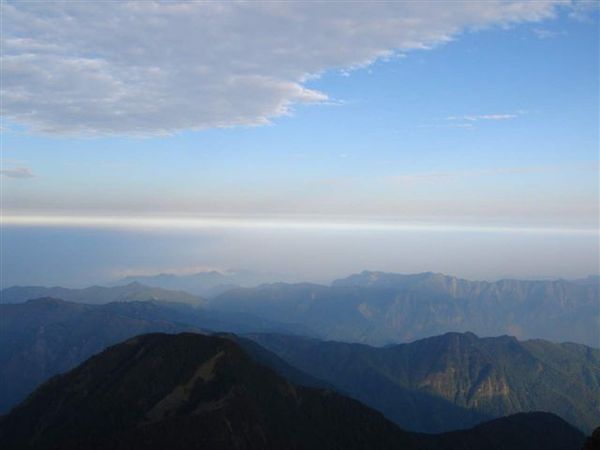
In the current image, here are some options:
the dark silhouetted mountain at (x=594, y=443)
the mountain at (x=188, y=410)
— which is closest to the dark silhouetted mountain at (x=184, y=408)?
the mountain at (x=188, y=410)

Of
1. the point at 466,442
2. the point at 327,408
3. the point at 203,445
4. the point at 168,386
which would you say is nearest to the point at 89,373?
the point at 168,386

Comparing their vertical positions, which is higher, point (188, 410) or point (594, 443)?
point (594, 443)

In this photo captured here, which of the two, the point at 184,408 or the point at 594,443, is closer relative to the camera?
the point at 594,443

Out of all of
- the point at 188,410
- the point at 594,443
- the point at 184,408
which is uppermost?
the point at 594,443

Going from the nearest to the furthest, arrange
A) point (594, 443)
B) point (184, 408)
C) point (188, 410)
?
point (594, 443) → point (188, 410) → point (184, 408)

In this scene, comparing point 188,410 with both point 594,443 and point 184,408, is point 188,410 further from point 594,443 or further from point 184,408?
point 594,443

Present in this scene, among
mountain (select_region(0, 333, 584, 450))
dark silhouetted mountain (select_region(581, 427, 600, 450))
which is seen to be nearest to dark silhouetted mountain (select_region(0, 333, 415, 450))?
mountain (select_region(0, 333, 584, 450))

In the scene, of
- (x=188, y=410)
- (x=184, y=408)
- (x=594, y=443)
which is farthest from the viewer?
(x=184, y=408)

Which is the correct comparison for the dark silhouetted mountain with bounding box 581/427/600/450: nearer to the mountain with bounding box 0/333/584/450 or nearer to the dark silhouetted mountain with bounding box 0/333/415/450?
the mountain with bounding box 0/333/584/450

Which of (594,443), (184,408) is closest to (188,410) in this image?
(184,408)
